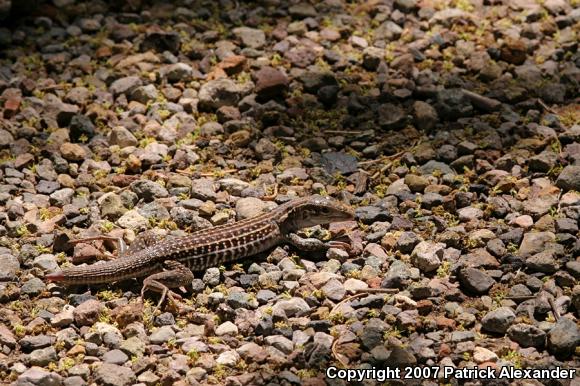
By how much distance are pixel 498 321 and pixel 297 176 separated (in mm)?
2842

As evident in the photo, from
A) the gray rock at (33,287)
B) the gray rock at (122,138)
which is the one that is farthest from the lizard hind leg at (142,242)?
the gray rock at (122,138)

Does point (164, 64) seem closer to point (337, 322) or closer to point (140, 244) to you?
point (140, 244)

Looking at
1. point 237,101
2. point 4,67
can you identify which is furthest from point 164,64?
point 4,67

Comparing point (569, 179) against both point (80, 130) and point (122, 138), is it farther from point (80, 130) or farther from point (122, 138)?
A: point (80, 130)

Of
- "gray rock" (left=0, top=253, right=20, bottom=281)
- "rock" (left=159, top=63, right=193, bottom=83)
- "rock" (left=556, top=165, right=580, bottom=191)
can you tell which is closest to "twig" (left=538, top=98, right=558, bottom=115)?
"rock" (left=556, top=165, right=580, bottom=191)

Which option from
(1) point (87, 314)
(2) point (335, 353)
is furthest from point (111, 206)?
(2) point (335, 353)

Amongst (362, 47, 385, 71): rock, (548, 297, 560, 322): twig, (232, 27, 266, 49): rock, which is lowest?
(548, 297, 560, 322): twig

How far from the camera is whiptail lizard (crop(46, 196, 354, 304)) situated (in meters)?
7.72

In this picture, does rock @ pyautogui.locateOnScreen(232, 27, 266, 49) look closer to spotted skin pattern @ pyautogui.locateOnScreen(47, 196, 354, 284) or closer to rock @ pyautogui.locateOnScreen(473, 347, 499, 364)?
spotted skin pattern @ pyautogui.locateOnScreen(47, 196, 354, 284)

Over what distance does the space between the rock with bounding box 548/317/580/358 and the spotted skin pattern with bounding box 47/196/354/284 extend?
2.20 meters

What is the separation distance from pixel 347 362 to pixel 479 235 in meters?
1.97

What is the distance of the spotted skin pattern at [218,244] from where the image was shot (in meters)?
7.73

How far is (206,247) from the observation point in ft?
26.3

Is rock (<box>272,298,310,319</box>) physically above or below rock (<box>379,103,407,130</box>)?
below
